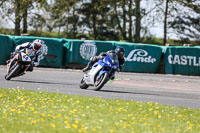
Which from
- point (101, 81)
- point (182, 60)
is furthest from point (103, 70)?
point (182, 60)

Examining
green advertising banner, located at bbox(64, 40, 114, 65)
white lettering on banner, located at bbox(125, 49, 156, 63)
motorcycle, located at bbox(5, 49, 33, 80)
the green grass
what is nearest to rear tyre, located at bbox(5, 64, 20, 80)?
motorcycle, located at bbox(5, 49, 33, 80)

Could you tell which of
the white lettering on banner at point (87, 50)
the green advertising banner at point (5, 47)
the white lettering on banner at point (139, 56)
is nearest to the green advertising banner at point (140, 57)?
the white lettering on banner at point (139, 56)

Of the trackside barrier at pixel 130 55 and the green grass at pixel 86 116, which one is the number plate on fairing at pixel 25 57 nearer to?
the green grass at pixel 86 116

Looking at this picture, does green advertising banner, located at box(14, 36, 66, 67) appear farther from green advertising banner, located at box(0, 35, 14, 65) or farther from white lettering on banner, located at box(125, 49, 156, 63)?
white lettering on banner, located at box(125, 49, 156, 63)

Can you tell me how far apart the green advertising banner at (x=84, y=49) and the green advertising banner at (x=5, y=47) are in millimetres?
3050

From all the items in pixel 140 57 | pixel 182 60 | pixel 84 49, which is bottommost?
pixel 182 60

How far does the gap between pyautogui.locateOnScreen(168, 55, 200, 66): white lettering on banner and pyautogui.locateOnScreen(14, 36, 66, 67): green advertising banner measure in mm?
5695

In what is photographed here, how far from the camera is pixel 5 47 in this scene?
2550cm

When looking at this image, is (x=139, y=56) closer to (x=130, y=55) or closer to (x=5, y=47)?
(x=130, y=55)

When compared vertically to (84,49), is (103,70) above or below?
above

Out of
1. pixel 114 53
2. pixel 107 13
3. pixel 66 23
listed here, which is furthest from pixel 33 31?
pixel 114 53

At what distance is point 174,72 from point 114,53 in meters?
12.3

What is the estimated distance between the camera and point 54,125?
7469 mm

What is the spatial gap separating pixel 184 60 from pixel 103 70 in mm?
12263
